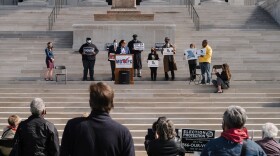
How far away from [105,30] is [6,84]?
812 centimetres

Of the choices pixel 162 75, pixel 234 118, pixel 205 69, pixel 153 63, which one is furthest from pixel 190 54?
pixel 234 118

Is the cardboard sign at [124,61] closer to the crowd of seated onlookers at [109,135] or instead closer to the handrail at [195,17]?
A: the handrail at [195,17]

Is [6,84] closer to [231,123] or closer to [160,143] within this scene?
[160,143]

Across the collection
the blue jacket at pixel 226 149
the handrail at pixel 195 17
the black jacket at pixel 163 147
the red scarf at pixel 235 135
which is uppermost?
the handrail at pixel 195 17

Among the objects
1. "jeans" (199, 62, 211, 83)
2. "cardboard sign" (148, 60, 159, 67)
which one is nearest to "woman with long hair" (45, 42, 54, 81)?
"cardboard sign" (148, 60, 159, 67)

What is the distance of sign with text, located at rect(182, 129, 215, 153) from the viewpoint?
27.8 feet

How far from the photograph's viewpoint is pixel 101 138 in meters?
4.86

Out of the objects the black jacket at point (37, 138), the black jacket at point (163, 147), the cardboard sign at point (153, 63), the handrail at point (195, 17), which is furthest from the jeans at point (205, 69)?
the black jacket at point (37, 138)

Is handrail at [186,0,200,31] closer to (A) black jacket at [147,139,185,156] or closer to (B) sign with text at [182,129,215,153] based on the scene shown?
(B) sign with text at [182,129,215,153]

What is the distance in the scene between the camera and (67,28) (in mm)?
31125

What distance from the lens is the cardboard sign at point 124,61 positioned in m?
18.9

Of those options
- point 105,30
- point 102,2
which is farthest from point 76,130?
point 102,2

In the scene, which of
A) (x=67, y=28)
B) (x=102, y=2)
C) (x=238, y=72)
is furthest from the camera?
(x=102, y=2)

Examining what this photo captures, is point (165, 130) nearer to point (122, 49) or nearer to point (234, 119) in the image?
point (234, 119)
